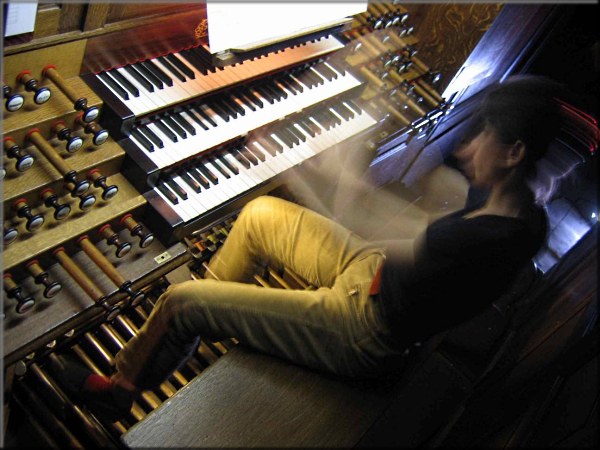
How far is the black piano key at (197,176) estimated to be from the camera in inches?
86.7

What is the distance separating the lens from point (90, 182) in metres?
1.92

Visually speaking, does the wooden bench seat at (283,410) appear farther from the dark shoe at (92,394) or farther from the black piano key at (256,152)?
the black piano key at (256,152)

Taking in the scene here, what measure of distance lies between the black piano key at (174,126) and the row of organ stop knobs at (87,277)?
15.2 inches

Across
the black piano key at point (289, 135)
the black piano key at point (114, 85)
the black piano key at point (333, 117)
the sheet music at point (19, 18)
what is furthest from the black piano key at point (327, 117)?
the sheet music at point (19, 18)

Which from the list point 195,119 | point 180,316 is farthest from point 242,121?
point 180,316

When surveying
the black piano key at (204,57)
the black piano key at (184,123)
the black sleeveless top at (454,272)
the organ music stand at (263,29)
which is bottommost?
the black sleeveless top at (454,272)

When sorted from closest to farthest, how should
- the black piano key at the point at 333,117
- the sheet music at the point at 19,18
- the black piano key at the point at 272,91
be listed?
the sheet music at the point at 19,18, the black piano key at the point at 272,91, the black piano key at the point at 333,117

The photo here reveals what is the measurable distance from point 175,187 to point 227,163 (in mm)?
292

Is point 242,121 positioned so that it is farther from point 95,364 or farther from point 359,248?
point 95,364

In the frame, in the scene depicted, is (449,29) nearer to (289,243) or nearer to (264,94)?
(264,94)

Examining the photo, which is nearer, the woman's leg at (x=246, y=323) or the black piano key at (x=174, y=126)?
the woman's leg at (x=246, y=323)

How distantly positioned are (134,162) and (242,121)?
56 cm

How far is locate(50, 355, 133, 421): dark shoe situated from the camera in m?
1.88

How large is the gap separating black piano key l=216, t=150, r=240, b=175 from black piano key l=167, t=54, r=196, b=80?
33cm
